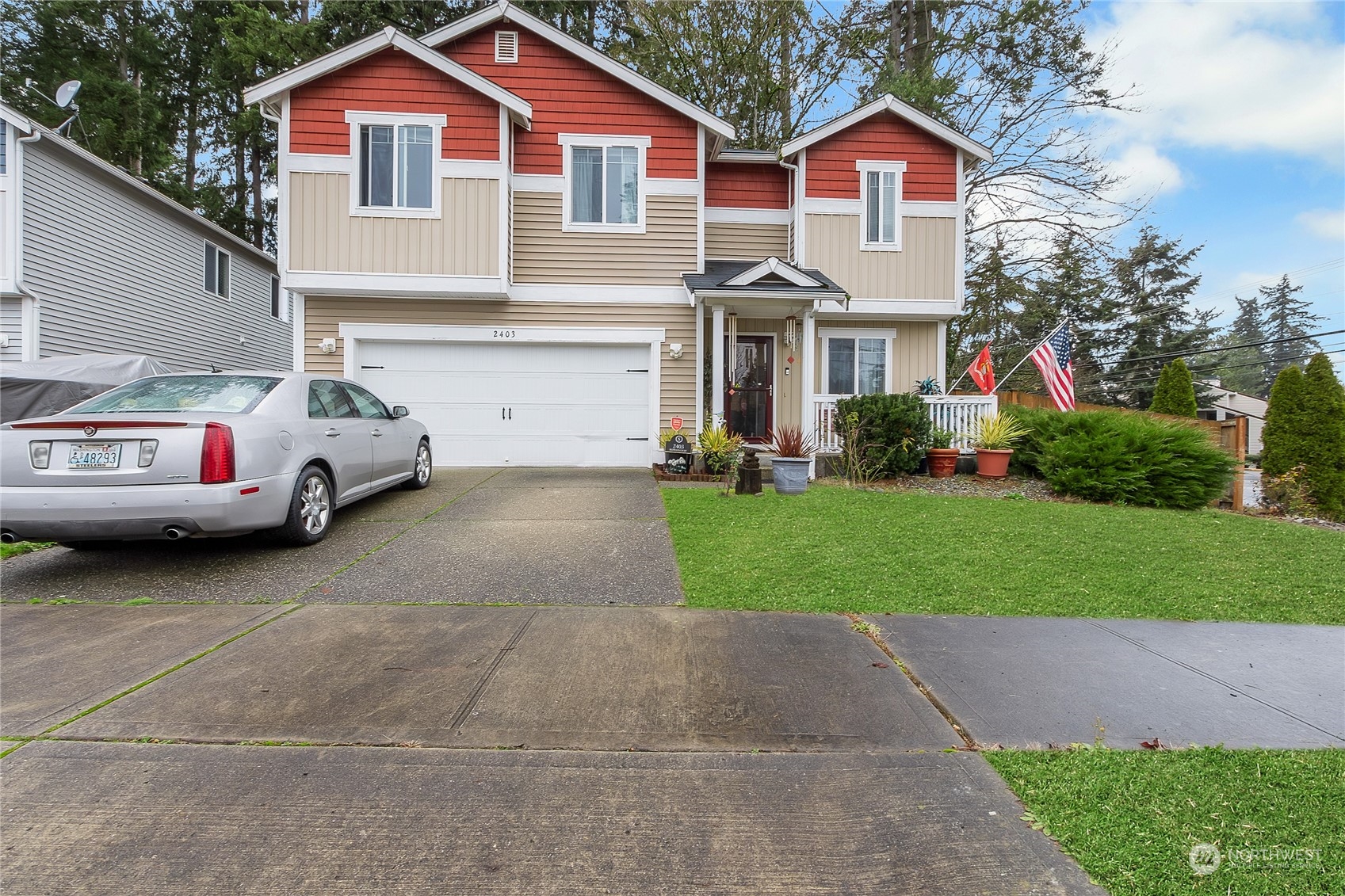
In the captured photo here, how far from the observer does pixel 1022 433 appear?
399 inches

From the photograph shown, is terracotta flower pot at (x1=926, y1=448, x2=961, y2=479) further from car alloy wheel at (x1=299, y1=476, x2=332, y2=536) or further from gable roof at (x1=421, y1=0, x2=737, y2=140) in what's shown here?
car alloy wheel at (x1=299, y1=476, x2=332, y2=536)

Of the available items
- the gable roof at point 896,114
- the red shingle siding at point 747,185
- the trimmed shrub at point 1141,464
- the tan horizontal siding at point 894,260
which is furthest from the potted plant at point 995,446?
the red shingle siding at point 747,185

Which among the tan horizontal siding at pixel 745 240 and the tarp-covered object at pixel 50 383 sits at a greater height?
the tan horizontal siding at pixel 745 240

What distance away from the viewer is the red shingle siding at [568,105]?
1078 centimetres

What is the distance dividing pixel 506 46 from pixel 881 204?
280 inches

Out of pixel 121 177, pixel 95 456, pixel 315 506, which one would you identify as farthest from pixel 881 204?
pixel 121 177

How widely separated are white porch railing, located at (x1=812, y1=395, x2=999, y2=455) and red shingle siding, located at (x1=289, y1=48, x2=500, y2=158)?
6.71m

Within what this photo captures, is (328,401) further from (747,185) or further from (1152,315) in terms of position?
(1152,315)

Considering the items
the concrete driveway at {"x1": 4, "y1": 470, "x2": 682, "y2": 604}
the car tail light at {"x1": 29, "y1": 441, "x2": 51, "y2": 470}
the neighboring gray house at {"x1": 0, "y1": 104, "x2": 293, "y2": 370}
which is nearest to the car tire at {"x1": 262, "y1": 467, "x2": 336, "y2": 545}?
the concrete driveway at {"x1": 4, "y1": 470, "x2": 682, "y2": 604}

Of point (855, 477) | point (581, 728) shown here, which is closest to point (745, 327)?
point (855, 477)

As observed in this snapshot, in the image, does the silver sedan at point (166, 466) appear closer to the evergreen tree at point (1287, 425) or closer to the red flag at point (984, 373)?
the red flag at point (984, 373)

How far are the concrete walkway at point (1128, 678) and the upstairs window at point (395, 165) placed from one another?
31.4 ft

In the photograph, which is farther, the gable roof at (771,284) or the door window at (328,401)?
the gable roof at (771,284)

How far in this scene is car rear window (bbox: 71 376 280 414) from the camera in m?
4.86
